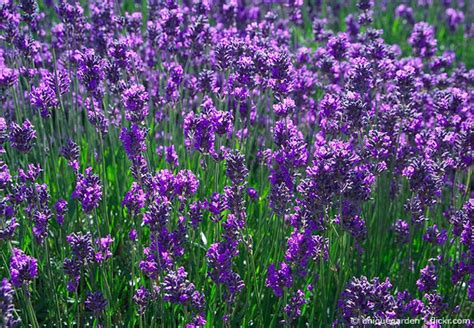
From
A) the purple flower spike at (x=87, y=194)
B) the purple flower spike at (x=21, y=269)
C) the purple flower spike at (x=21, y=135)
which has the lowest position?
the purple flower spike at (x=21, y=269)

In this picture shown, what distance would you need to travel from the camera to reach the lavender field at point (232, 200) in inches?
104

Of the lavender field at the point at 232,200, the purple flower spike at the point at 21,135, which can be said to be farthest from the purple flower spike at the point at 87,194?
the purple flower spike at the point at 21,135

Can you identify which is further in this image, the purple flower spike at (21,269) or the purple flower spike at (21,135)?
the purple flower spike at (21,135)

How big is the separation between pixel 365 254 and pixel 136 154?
154cm

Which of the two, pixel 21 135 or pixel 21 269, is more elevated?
pixel 21 135

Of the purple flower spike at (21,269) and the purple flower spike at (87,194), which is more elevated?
the purple flower spike at (87,194)

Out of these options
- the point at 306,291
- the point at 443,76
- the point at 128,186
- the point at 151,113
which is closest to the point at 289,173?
the point at 306,291

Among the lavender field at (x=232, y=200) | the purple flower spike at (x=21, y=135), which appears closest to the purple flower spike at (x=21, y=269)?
the lavender field at (x=232, y=200)

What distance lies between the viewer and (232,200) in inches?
105

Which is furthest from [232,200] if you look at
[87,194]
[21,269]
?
→ [21,269]

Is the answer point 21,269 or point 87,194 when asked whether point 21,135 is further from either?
point 21,269

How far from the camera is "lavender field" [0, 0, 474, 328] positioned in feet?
8.65

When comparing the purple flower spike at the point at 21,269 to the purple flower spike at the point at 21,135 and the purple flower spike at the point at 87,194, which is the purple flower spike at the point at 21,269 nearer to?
the purple flower spike at the point at 87,194

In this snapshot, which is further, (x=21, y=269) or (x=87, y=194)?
(x=87, y=194)
